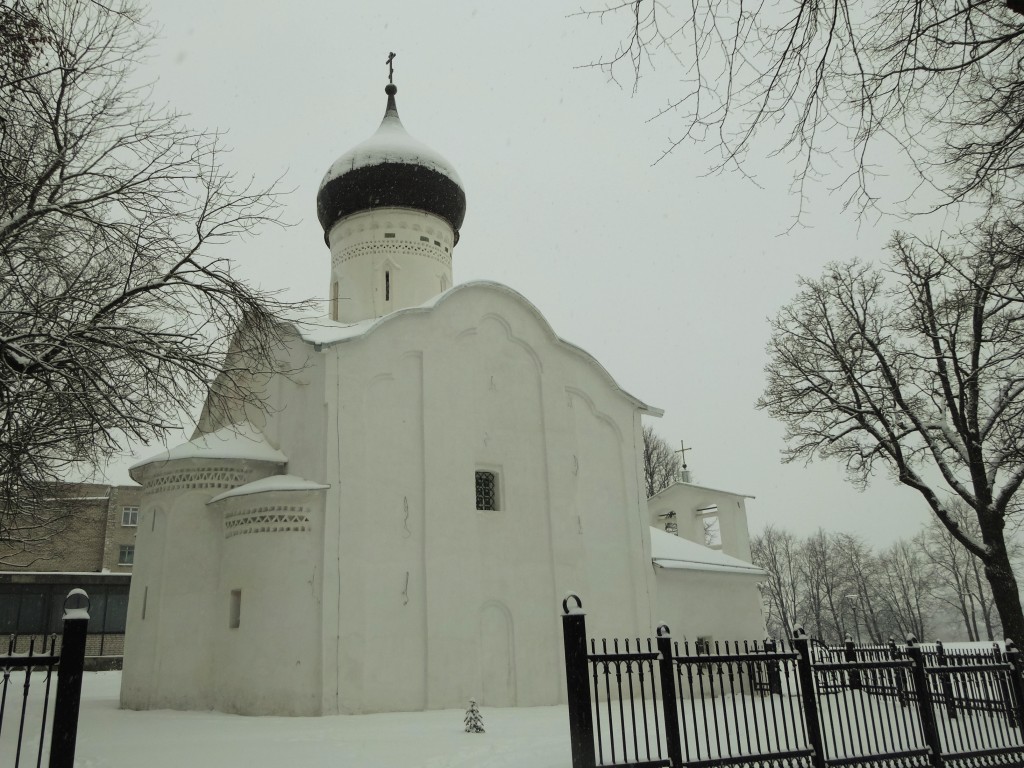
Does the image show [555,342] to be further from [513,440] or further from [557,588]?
[557,588]

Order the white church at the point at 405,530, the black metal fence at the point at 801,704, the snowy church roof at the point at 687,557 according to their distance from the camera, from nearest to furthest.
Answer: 1. the black metal fence at the point at 801,704
2. the white church at the point at 405,530
3. the snowy church roof at the point at 687,557

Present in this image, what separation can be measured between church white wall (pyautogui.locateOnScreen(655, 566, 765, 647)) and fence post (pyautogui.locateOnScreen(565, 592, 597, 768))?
9829 millimetres

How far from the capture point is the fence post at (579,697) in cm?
605

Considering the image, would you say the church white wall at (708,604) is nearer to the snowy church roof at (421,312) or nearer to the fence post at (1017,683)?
the snowy church roof at (421,312)

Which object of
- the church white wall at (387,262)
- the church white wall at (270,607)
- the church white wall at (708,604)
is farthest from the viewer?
the church white wall at (387,262)

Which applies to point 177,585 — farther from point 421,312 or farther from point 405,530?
point 421,312

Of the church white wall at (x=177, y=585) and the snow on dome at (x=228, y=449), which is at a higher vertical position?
the snow on dome at (x=228, y=449)

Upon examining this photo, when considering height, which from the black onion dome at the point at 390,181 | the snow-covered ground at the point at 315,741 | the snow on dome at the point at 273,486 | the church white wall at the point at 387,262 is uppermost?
the black onion dome at the point at 390,181

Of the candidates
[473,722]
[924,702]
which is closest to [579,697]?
[473,722]

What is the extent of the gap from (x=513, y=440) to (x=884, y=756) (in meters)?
8.70

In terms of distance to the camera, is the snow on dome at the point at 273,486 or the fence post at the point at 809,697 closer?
the fence post at the point at 809,697

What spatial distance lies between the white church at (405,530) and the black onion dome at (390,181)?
16 cm

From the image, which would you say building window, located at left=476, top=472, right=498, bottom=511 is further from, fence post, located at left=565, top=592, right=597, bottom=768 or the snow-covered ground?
fence post, located at left=565, top=592, right=597, bottom=768

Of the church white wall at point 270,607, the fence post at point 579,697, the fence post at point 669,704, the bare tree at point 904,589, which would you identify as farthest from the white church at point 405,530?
the bare tree at point 904,589
